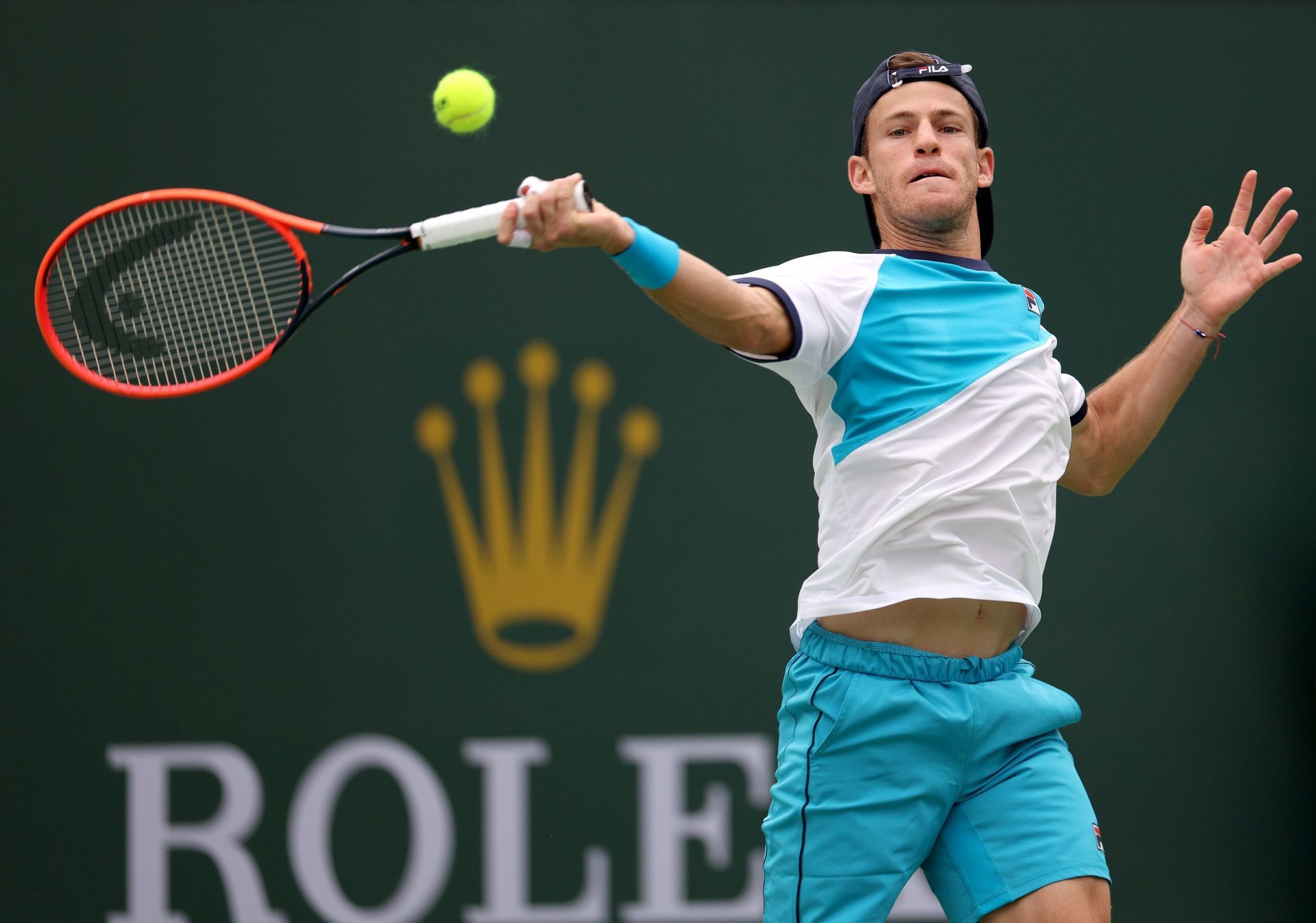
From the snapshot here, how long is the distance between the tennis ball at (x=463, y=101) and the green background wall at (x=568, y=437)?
0.79m

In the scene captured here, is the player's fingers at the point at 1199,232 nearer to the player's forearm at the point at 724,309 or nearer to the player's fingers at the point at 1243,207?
the player's fingers at the point at 1243,207

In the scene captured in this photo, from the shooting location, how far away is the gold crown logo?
3.36 meters

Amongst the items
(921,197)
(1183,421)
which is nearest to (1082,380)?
(1183,421)

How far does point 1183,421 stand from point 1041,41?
1.06 meters

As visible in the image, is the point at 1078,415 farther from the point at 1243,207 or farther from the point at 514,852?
the point at 514,852

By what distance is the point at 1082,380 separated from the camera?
11.6 feet

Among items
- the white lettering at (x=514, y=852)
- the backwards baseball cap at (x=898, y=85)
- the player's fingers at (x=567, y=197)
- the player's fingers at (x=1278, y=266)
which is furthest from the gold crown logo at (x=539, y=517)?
the player's fingers at (x=567, y=197)

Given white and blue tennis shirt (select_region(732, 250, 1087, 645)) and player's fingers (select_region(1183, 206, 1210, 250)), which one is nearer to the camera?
white and blue tennis shirt (select_region(732, 250, 1087, 645))

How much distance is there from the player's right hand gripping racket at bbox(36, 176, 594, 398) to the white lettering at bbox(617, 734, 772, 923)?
1389mm

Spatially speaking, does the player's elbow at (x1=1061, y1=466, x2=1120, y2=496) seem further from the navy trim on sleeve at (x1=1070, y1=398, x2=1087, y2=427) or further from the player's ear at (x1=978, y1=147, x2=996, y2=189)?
the player's ear at (x1=978, y1=147, x2=996, y2=189)

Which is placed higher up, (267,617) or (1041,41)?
(1041,41)

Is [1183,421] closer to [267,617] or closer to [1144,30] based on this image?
[1144,30]

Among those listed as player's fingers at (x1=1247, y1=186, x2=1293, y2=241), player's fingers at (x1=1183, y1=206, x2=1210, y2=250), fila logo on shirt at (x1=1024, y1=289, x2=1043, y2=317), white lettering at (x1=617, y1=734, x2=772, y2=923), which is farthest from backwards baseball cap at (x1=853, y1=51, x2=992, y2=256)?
white lettering at (x1=617, y1=734, x2=772, y2=923)

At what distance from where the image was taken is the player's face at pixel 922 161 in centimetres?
219
